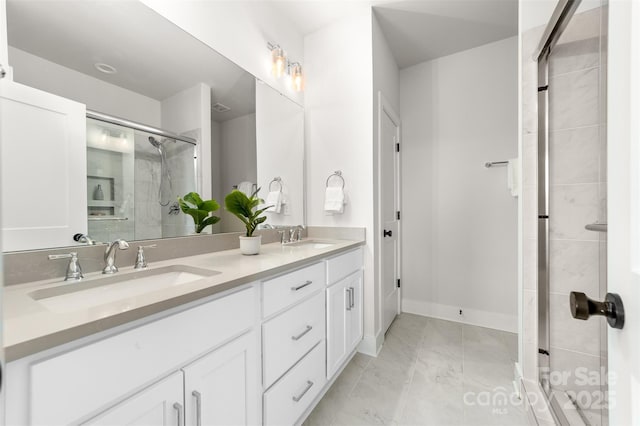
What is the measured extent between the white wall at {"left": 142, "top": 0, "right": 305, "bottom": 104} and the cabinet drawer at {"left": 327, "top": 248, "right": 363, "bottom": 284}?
4.29 feet

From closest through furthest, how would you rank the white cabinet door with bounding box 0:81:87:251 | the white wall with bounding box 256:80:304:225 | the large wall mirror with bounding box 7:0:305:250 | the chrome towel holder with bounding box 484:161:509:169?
the white cabinet door with bounding box 0:81:87:251 → the large wall mirror with bounding box 7:0:305:250 → the white wall with bounding box 256:80:304:225 → the chrome towel holder with bounding box 484:161:509:169

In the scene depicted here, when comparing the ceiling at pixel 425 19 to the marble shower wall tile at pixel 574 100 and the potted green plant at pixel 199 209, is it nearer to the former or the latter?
the marble shower wall tile at pixel 574 100

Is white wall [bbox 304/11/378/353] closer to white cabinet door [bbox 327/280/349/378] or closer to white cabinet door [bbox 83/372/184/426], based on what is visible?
white cabinet door [bbox 327/280/349/378]

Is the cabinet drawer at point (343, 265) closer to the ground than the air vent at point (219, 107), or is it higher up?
closer to the ground

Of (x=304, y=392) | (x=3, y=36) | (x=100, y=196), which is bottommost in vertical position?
(x=304, y=392)

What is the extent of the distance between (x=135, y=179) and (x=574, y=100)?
208 centimetres

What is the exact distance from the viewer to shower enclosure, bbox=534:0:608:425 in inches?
48.2

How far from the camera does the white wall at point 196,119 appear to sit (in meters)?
1.36

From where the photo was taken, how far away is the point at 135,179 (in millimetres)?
1202

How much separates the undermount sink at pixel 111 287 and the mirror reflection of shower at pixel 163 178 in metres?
0.33

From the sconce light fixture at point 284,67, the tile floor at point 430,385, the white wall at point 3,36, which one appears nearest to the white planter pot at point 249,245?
the tile floor at point 430,385

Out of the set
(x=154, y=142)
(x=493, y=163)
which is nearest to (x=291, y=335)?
(x=154, y=142)

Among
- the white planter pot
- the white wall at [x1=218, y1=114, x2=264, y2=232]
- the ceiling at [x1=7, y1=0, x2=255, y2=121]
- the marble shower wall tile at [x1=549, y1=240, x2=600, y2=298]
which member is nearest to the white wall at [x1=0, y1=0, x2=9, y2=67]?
the ceiling at [x1=7, y1=0, x2=255, y2=121]

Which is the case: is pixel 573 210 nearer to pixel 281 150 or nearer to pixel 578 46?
pixel 578 46
